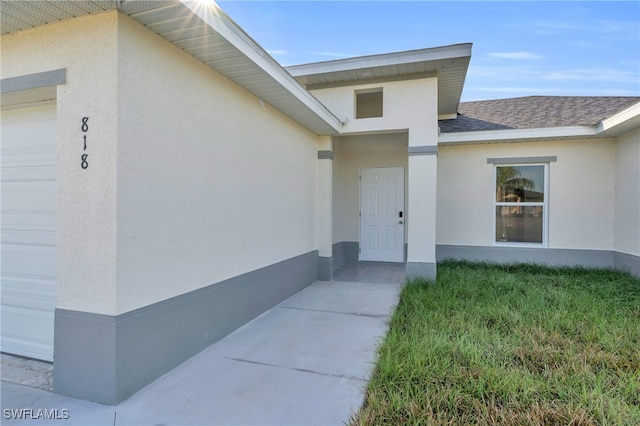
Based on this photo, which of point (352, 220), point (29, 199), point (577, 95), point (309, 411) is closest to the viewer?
point (309, 411)

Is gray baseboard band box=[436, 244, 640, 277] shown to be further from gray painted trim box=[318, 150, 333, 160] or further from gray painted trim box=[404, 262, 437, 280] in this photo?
gray painted trim box=[318, 150, 333, 160]

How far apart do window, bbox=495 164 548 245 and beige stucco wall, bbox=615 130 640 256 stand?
127cm

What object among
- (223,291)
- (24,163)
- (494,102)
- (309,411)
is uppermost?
(494,102)

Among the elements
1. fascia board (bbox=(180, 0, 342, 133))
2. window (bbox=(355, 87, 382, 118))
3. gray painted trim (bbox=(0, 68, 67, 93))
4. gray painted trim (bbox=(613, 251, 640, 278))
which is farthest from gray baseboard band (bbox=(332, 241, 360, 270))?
gray painted trim (bbox=(0, 68, 67, 93))

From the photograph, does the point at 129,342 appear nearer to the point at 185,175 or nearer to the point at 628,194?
the point at 185,175

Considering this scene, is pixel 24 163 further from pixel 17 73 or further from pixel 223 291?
pixel 223 291

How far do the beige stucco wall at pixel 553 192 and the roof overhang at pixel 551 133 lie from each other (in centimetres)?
35

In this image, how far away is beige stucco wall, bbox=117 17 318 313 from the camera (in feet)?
8.49

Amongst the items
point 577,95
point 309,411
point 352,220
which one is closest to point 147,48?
point 309,411

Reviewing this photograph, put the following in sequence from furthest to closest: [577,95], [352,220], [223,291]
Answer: [577,95] < [352,220] < [223,291]

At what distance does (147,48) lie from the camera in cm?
275

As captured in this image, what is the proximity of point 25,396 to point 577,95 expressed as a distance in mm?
12567

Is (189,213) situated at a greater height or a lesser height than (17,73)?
lesser

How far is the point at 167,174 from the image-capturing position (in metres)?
2.97
